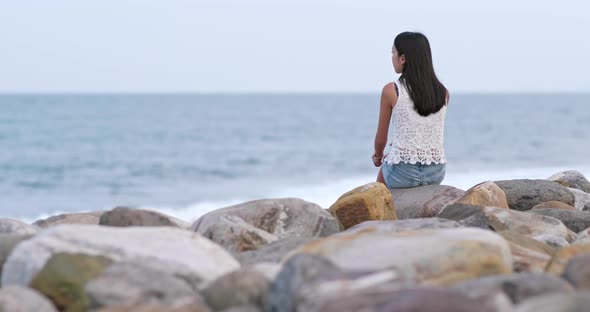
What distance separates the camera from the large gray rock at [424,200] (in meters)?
5.83

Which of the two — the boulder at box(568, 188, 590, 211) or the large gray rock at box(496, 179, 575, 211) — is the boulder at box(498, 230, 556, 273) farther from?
the boulder at box(568, 188, 590, 211)

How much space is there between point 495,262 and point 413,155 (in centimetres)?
293

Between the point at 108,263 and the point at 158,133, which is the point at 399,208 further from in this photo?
the point at 158,133

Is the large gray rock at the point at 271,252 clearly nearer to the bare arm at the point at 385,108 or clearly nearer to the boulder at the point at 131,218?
the boulder at the point at 131,218

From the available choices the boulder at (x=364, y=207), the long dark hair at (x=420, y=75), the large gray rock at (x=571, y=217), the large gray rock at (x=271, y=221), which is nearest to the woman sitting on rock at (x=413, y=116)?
the long dark hair at (x=420, y=75)

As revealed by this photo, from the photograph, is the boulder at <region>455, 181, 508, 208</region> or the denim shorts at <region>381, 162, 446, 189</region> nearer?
the boulder at <region>455, 181, 508, 208</region>

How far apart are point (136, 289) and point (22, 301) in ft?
1.50

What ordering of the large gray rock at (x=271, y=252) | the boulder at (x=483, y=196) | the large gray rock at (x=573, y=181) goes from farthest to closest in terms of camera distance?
the large gray rock at (x=573, y=181), the boulder at (x=483, y=196), the large gray rock at (x=271, y=252)

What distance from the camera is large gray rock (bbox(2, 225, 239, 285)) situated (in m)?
3.47

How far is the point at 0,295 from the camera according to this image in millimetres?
3262

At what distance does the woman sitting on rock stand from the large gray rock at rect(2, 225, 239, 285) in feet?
9.14

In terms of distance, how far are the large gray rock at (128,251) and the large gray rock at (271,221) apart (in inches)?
30.0

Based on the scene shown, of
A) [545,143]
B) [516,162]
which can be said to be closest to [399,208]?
[516,162]

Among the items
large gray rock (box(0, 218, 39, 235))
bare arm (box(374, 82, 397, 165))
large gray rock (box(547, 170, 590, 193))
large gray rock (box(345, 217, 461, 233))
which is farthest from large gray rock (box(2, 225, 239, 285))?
large gray rock (box(547, 170, 590, 193))
